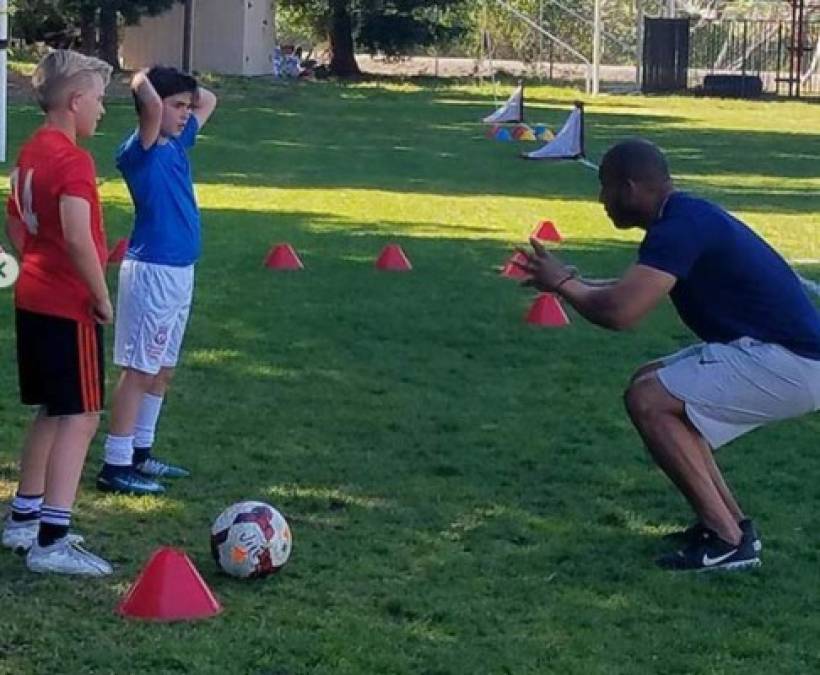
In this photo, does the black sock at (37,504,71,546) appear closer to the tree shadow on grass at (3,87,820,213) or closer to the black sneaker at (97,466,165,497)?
the black sneaker at (97,466,165,497)

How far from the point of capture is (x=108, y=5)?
126 feet

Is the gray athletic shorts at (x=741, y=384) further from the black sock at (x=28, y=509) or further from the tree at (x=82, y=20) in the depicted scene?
the tree at (x=82, y=20)

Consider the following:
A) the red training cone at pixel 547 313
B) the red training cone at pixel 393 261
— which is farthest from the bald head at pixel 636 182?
the red training cone at pixel 393 261

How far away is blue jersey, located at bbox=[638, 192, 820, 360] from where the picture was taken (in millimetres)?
5637

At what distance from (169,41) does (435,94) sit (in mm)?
9557

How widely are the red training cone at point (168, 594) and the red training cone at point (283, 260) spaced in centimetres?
737

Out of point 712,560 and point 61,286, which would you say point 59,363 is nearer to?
point 61,286

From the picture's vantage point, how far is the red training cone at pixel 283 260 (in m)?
12.5

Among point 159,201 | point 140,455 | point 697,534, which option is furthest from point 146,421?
point 697,534

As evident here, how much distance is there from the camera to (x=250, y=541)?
550 cm

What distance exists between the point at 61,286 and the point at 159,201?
115 centimetres

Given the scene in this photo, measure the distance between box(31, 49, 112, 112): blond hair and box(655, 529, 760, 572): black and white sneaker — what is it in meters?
2.57

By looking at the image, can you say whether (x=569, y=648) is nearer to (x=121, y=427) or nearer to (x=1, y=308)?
(x=121, y=427)

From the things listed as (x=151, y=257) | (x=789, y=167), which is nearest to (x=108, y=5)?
(x=789, y=167)
